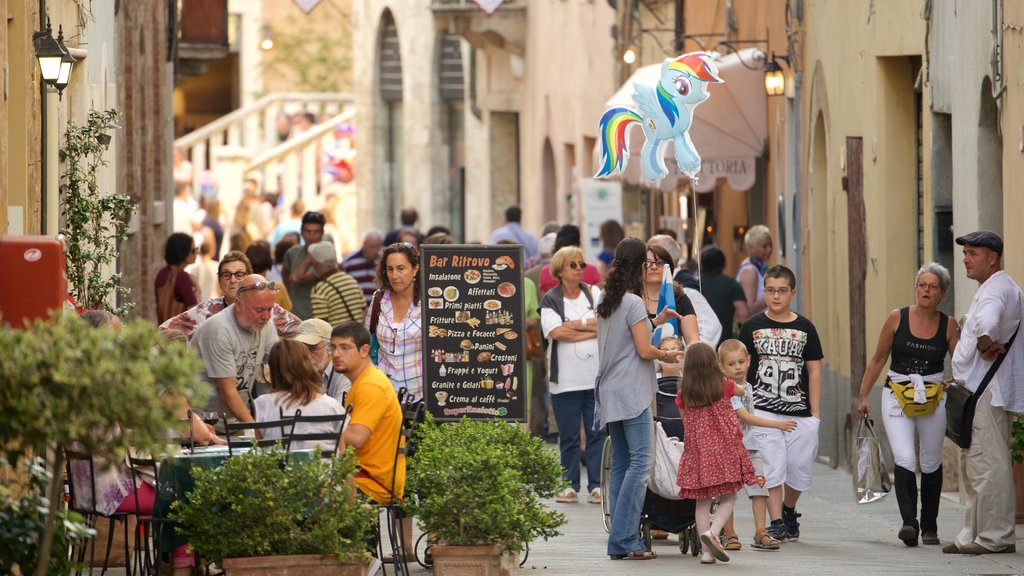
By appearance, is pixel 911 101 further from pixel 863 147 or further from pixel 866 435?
pixel 866 435

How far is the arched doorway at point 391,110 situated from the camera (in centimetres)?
4375

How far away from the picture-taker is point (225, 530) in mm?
8391

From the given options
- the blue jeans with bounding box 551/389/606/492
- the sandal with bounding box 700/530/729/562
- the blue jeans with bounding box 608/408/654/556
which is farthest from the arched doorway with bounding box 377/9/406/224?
the sandal with bounding box 700/530/729/562

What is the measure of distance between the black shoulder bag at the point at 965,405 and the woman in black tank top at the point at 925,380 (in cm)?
45

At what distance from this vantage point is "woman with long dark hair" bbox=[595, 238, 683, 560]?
10.9 m

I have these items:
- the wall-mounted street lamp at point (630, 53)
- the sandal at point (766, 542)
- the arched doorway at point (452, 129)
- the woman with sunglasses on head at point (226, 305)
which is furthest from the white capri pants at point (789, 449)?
the arched doorway at point (452, 129)

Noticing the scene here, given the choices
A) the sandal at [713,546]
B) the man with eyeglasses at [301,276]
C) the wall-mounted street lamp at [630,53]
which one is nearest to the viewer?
the sandal at [713,546]

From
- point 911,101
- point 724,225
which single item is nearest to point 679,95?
point 911,101

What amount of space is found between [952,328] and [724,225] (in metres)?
13.4

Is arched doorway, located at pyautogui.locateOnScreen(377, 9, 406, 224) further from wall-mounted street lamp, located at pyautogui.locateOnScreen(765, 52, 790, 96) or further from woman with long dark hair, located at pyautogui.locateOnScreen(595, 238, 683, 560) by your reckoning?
woman with long dark hair, located at pyautogui.locateOnScreen(595, 238, 683, 560)

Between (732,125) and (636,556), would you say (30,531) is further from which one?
(732,125)

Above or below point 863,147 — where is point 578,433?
below

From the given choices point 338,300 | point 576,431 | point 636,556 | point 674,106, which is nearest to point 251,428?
point 636,556

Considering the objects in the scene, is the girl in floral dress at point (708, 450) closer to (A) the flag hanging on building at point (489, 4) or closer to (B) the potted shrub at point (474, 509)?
(B) the potted shrub at point (474, 509)
